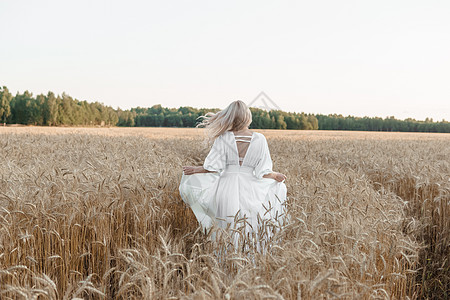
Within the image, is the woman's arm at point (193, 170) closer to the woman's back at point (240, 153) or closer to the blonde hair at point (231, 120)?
the woman's back at point (240, 153)

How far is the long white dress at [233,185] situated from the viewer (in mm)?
3990

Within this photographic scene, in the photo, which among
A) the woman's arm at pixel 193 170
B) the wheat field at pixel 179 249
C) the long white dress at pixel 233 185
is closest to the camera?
the wheat field at pixel 179 249

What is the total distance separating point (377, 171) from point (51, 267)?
7.61m

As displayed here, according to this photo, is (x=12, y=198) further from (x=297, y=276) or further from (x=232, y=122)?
(x=297, y=276)

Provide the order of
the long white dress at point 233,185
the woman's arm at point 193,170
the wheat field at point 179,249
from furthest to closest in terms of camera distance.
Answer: the woman's arm at point 193,170 < the long white dress at point 233,185 < the wheat field at point 179,249

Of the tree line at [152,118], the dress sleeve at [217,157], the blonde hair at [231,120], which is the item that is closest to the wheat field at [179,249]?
the dress sleeve at [217,157]

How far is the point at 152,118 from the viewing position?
4126 inches

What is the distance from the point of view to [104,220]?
3.61 metres

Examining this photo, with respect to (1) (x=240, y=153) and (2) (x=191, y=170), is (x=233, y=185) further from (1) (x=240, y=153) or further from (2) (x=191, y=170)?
(2) (x=191, y=170)

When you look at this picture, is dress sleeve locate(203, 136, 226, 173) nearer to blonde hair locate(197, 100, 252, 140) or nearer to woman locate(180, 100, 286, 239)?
woman locate(180, 100, 286, 239)

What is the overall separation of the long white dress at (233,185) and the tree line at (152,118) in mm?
64625

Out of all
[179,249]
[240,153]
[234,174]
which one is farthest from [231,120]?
[179,249]

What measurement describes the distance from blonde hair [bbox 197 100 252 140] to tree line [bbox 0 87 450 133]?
212ft

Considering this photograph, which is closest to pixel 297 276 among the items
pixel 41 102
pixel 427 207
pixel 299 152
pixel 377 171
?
pixel 427 207
